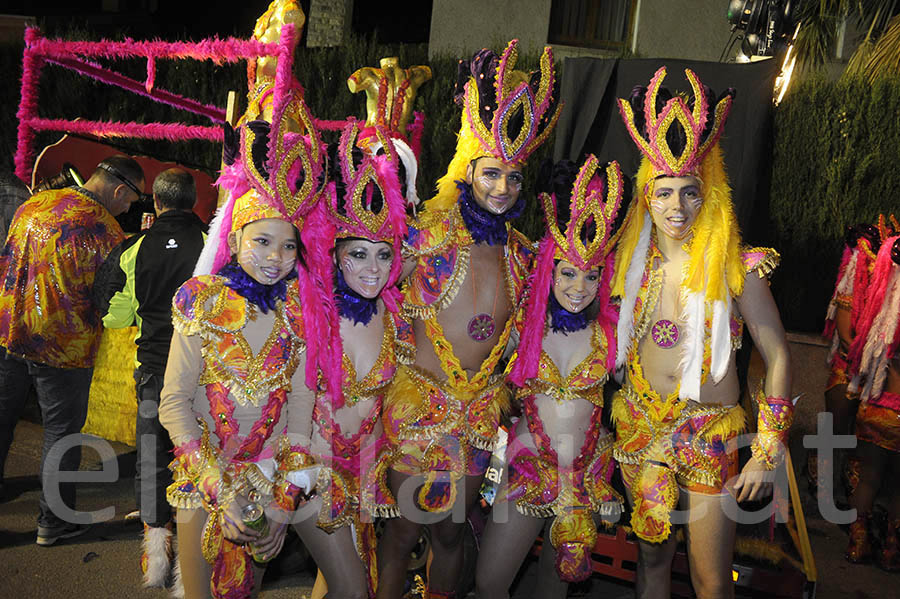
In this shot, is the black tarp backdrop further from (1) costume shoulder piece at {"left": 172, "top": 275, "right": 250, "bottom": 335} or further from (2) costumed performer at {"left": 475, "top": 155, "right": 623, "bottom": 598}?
(1) costume shoulder piece at {"left": 172, "top": 275, "right": 250, "bottom": 335}

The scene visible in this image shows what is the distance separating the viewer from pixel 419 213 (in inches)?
135

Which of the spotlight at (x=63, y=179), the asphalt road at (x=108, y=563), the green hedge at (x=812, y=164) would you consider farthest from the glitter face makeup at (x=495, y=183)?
the green hedge at (x=812, y=164)

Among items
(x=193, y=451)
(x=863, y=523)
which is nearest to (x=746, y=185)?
(x=863, y=523)

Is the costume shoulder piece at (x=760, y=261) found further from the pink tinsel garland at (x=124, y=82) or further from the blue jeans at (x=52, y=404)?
the pink tinsel garland at (x=124, y=82)

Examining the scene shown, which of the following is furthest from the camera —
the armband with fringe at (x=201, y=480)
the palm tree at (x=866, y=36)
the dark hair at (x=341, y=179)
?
the palm tree at (x=866, y=36)

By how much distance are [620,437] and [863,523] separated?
111 inches

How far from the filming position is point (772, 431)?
303cm

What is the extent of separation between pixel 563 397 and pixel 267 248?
51.9 inches

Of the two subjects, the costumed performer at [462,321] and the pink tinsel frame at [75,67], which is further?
the pink tinsel frame at [75,67]

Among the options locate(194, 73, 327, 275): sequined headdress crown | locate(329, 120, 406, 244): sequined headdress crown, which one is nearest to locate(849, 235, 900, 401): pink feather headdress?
locate(329, 120, 406, 244): sequined headdress crown

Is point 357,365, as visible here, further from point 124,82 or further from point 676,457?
point 124,82

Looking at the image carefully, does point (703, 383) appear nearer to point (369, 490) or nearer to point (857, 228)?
point (369, 490)

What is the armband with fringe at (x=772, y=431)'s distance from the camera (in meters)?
3.00

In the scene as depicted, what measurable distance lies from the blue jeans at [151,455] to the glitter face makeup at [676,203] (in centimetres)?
265
